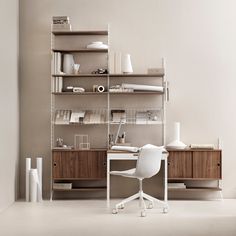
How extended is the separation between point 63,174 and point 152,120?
1473 millimetres

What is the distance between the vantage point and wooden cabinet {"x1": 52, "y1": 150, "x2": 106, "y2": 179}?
316 inches

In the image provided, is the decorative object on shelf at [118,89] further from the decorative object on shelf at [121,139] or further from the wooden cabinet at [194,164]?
the wooden cabinet at [194,164]

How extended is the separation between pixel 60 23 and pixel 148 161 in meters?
2.49

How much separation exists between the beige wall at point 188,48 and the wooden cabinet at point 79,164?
Answer: 51 cm

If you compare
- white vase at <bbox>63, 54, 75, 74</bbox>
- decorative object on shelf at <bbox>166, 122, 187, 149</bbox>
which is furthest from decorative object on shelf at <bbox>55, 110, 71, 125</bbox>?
decorative object on shelf at <bbox>166, 122, 187, 149</bbox>

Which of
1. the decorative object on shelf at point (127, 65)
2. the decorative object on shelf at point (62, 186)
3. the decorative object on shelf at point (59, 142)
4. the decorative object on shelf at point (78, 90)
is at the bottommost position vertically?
the decorative object on shelf at point (62, 186)

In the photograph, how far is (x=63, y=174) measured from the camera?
8.05m

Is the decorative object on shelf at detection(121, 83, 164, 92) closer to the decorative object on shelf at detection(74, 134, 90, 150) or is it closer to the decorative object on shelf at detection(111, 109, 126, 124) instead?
the decorative object on shelf at detection(111, 109, 126, 124)

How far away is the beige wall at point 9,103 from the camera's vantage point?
7.34 metres

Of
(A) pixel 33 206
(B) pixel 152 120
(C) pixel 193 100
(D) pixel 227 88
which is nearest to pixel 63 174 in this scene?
(A) pixel 33 206

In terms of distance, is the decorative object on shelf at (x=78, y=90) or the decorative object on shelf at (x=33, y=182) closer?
the decorative object on shelf at (x=33, y=182)

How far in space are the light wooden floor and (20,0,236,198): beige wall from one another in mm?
884

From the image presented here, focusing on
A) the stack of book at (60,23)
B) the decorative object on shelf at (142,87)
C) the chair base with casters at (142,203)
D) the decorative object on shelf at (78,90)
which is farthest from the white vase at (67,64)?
the chair base with casters at (142,203)

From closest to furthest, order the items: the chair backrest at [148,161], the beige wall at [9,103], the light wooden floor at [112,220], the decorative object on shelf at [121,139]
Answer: the light wooden floor at [112,220] < the chair backrest at [148,161] < the beige wall at [9,103] < the decorative object on shelf at [121,139]
